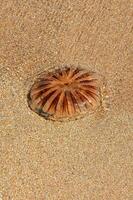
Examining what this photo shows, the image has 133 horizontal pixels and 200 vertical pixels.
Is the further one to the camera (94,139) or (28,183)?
(94,139)

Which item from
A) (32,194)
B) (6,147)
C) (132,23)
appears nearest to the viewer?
(32,194)

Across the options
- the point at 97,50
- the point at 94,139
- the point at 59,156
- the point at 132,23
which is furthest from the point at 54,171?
the point at 132,23

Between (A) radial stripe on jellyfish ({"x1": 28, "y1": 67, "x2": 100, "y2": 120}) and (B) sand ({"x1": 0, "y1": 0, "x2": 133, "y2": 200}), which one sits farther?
(A) radial stripe on jellyfish ({"x1": 28, "y1": 67, "x2": 100, "y2": 120})

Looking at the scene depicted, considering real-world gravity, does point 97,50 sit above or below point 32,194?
above

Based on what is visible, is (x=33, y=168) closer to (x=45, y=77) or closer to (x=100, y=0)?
(x=45, y=77)

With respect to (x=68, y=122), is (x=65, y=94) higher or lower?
higher

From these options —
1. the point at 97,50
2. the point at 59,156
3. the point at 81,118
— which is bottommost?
the point at 59,156

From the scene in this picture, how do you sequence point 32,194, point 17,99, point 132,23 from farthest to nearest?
point 132,23, point 17,99, point 32,194

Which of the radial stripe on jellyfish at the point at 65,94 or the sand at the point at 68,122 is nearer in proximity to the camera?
the sand at the point at 68,122
